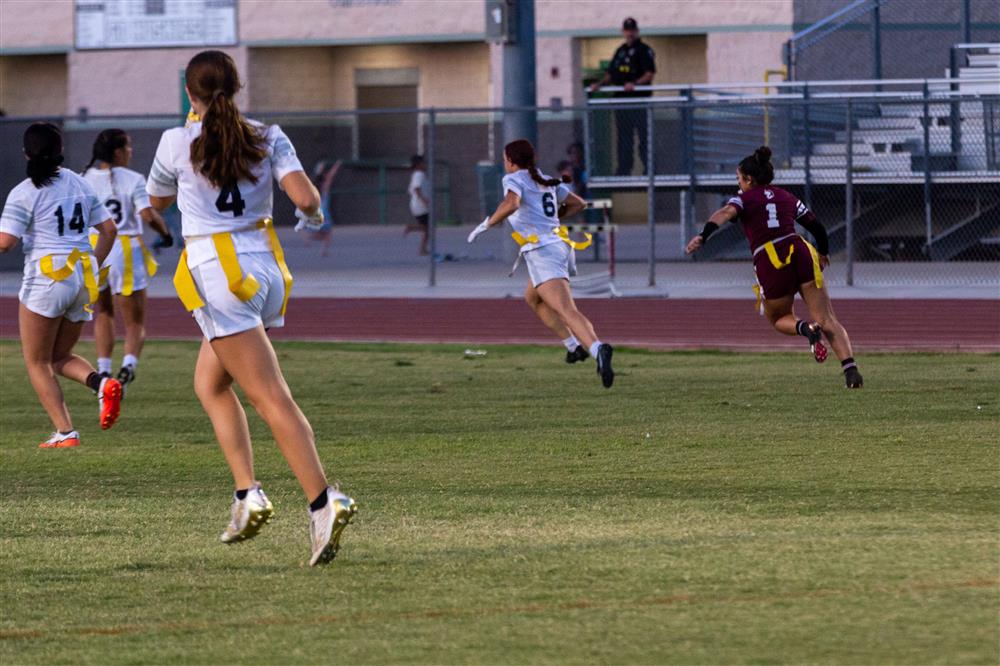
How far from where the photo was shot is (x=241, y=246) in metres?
6.79

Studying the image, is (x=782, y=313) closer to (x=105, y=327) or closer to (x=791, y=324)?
(x=791, y=324)

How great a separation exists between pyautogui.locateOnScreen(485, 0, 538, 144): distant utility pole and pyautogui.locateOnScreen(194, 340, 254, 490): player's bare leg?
1806 centimetres

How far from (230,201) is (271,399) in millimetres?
785

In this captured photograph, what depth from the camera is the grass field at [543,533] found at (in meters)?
5.59

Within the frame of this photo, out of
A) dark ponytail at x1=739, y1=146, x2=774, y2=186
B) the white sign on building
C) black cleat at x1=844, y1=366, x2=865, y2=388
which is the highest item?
the white sign on building

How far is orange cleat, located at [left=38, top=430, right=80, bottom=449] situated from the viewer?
1071 cm

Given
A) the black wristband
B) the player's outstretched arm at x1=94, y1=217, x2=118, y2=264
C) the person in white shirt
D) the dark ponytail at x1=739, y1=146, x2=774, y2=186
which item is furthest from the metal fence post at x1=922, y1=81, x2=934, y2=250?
the player's outstretched arm at x1=94, y1=217, x2=118, y2=264

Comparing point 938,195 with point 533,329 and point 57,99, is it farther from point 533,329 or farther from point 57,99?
point 57,99

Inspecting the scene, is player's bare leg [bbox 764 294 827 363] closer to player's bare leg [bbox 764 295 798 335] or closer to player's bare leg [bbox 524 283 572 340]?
player's bare leg [bbox 764 295 798 335]

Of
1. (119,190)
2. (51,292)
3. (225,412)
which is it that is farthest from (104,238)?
(225,412)

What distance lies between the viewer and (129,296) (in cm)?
1369

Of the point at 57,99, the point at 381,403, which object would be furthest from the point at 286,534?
the point at 57,99

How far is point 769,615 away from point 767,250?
24.7 ft

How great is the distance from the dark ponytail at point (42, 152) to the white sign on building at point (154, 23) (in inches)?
1210
